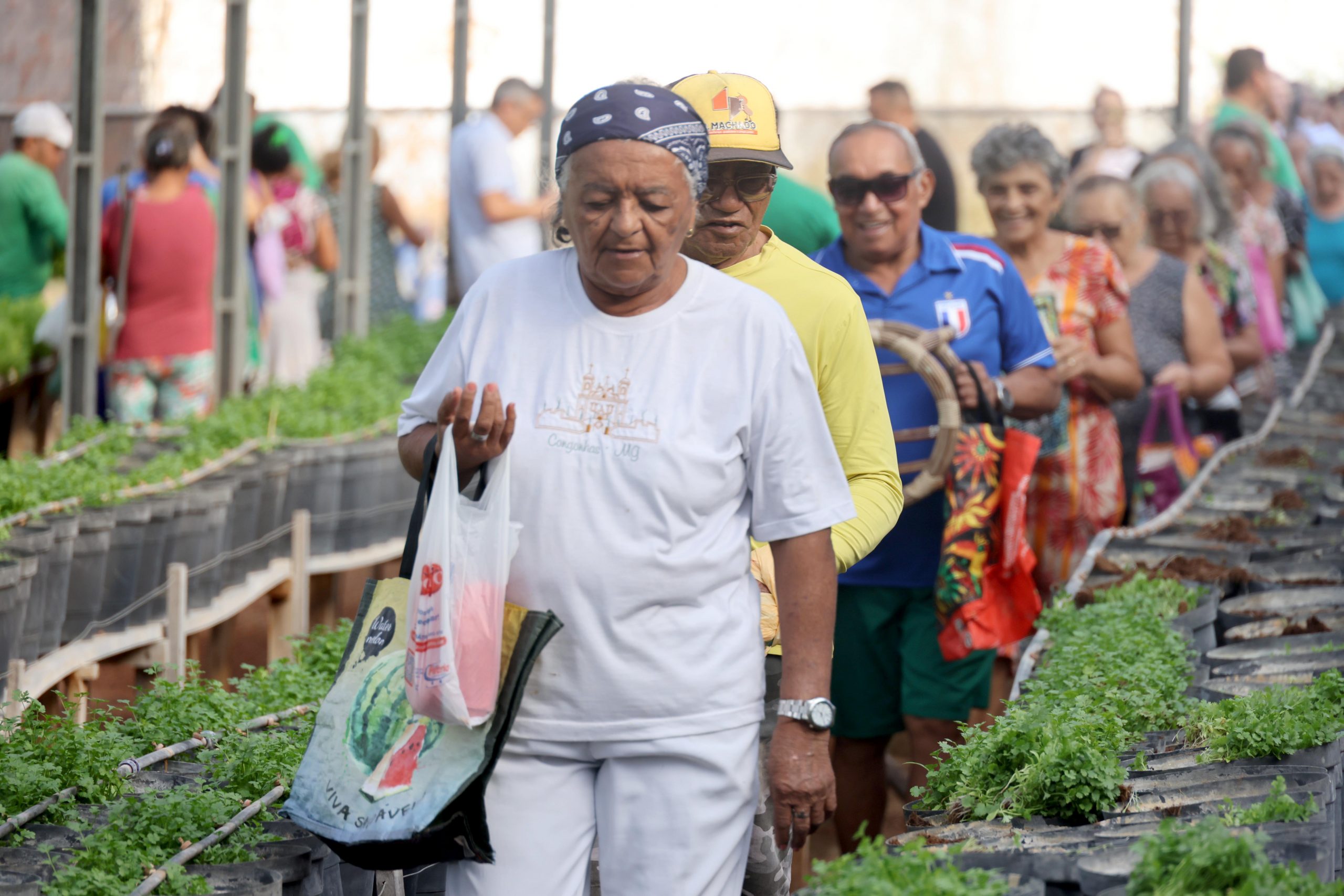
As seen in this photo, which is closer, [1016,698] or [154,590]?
[1016,698]

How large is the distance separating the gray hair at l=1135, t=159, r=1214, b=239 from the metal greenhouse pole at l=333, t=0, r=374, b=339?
481cm

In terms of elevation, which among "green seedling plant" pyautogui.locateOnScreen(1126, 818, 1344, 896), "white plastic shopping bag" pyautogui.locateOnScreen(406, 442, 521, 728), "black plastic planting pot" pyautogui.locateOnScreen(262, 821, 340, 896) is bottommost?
"black plastic planting pot" pyautogui.locateOnScreen(262, 821, 340, 896)

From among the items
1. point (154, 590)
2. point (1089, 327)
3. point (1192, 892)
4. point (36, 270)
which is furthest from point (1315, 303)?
point (1192, 892)

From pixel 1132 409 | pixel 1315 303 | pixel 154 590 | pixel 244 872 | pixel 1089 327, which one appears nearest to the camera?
pixel 244 872

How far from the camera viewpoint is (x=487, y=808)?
2.62 meters

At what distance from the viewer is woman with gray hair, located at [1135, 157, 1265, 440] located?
27.3 feet

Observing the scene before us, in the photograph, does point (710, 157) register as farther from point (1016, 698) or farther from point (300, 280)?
point (300, 280)

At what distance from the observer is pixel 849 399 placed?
3297 millimetres

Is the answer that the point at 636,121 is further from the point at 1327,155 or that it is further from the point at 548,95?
the point at 1327,155

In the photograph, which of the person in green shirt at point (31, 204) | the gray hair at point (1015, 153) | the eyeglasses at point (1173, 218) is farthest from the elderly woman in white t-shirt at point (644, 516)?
the person in green shirt at point (31, 204)

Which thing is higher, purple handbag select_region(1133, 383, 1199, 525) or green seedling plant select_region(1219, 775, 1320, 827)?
purple handbag select_region(1133, 383, 1199, 525)

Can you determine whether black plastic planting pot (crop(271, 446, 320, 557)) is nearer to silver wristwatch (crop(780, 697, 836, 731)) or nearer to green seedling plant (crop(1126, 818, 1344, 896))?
silver wristwatch (crop(780, 697, 836, 731))

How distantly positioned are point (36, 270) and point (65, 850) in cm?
687

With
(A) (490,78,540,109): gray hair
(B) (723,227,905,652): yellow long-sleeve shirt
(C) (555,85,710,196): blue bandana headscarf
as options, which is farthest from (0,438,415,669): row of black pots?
(A) (490,78,540,109): gray hair
